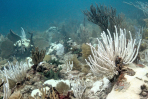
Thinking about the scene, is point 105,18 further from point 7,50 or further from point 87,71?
point 7,50

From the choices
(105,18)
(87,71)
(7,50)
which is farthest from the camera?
(7,50)

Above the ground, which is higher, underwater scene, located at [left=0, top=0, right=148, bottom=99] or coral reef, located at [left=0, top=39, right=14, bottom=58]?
coral reef, located at [left=0, top=39, right=14, bottom=58]

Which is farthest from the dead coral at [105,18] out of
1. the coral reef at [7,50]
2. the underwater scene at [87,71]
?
the coral reef at [7,50]

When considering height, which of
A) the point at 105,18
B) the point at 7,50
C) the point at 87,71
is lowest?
the point at 87,71

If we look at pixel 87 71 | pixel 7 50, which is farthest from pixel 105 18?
pixel 7 50

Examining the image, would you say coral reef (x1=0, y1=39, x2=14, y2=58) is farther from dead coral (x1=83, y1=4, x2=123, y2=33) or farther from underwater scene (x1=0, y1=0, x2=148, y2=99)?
dead coral (x1=83, y1=4, x2=123, y2=33)

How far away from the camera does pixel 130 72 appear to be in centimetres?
224

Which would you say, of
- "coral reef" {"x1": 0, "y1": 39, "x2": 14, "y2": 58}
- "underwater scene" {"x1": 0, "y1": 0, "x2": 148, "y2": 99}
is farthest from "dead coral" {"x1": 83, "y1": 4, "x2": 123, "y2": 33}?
"coral reef" {"x1": 0, "y1": 39, "x2": 14, "y2": 58}

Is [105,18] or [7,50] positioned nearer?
[105,18]

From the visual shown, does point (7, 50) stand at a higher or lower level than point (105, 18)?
lower

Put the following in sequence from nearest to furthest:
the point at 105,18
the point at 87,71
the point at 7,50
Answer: the point at 87,71 < the point at 105,18 < the point at 7,50

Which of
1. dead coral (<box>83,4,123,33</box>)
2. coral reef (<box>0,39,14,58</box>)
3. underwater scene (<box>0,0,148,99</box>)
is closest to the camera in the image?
underwater scene (<box>0,0,148,99</box>)

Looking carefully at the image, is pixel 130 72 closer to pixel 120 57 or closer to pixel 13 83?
pixel 120 57

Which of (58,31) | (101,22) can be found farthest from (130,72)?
(58,31)
